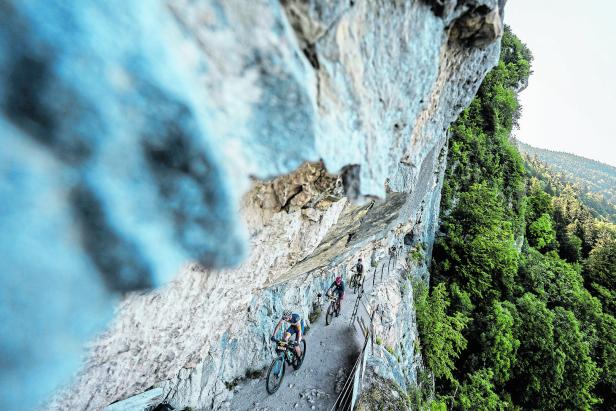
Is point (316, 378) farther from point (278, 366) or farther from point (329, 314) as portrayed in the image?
point (329, 314)

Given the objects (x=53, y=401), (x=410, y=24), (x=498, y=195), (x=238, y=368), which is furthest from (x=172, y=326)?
(x=498, y=195)

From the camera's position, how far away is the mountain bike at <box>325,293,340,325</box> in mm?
8773

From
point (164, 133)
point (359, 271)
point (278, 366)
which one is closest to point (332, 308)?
point (359, 271)

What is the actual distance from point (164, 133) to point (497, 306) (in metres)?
16.7

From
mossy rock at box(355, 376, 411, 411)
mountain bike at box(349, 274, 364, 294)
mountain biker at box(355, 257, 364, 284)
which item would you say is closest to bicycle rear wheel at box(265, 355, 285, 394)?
mossy rock at box(355, 376, 411, 411)

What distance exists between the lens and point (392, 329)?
10.4m

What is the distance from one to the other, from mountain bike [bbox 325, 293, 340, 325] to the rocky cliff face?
6.21 meters

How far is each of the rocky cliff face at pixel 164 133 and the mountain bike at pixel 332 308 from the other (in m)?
6.21

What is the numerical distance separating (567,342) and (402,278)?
8.60 metres

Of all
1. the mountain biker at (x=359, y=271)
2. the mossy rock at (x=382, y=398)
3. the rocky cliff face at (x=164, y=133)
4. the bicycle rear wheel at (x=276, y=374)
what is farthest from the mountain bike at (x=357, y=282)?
the rocky cliff face at (x=164, y=133)

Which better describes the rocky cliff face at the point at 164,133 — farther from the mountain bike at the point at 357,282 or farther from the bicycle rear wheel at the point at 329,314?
the mountain bike at the point at 357,282

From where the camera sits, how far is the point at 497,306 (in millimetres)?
13656

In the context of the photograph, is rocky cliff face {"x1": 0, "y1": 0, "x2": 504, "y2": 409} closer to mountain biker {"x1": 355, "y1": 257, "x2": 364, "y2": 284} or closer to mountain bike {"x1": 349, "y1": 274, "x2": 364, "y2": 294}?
mountain biker {"x1": 355, "y1": 257, "x2": 364, "y2": 284}

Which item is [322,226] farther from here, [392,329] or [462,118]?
[462,118]
